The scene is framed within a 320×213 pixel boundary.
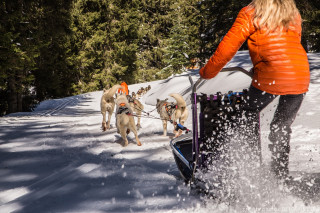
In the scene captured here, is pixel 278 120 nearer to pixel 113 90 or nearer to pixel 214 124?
pixel 214 124

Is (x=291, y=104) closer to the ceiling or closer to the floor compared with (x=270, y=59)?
closer to the floor

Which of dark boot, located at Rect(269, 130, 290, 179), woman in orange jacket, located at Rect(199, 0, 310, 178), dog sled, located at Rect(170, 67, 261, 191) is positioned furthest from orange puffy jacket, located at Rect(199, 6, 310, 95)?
dark boot, located at Rect(269, 130, 290, 179)

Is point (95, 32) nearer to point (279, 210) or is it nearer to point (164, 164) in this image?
point (164, 164)

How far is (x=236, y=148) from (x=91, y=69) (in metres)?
29.0

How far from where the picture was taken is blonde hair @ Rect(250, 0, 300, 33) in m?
2.10

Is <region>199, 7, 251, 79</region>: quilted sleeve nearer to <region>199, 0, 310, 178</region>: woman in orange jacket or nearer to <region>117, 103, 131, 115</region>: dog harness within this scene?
<region>199, 0, 310, 178</region>: woman in orange jacket

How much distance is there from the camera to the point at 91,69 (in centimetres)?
2981

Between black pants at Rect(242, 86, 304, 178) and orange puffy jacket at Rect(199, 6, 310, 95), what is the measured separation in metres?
0.12

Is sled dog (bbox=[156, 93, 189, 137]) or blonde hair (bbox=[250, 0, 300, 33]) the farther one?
sled dog (bbox=[156, 93, 189, 137])

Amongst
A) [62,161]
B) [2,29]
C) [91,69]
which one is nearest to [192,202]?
[62,161]

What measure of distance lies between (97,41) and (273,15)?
28114 millimetres

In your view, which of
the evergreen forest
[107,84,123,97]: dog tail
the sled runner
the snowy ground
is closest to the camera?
the snowy ground

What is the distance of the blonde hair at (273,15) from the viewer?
2098 mm

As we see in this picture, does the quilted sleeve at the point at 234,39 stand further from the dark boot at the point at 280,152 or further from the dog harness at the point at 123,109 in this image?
the dog harness at the point at 123,109
